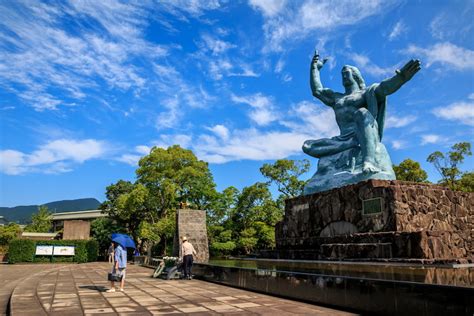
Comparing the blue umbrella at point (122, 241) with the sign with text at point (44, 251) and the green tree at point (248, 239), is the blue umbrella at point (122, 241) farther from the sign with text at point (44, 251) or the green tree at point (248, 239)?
the sign with text at point (44, 251)

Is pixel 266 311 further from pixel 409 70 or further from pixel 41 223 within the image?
pixel 41 223

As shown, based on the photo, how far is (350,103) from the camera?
1399 centimetres

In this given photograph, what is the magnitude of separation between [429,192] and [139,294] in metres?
8.21

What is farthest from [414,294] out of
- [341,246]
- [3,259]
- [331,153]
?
[3,259]

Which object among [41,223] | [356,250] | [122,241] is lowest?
[356,250]

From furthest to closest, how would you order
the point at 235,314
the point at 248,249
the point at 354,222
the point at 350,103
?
the point at 248,249 → the point at 350,103 → the point at 354,222 → the point at 235,314

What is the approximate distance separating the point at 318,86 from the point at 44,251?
26.0m

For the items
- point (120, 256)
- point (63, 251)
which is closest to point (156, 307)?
point (120, 256)

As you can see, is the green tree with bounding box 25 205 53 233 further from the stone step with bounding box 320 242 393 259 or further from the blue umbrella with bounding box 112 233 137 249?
the stone step with bounding box 320 242 393 259

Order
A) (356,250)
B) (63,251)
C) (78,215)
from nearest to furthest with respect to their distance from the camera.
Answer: (356,250) < (63,251) < (78,215)

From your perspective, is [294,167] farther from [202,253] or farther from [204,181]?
[202,253]

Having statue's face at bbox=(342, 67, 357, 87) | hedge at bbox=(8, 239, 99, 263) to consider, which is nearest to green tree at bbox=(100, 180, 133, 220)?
hedge at bbox=(8, 239, 99, 263)

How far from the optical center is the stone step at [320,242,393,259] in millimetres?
8891

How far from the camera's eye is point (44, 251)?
97.8 ft
